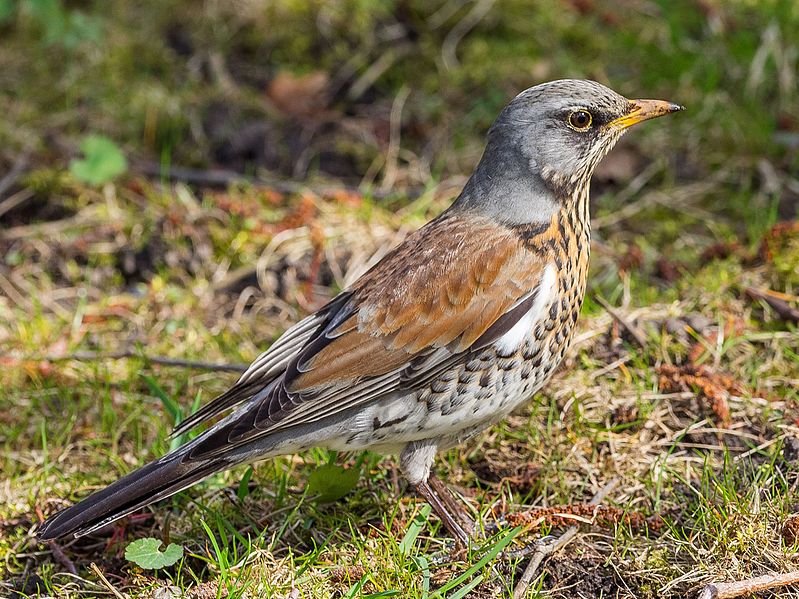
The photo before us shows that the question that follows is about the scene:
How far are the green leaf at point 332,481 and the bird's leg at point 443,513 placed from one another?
0.26m

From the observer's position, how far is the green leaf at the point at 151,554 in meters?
3.61

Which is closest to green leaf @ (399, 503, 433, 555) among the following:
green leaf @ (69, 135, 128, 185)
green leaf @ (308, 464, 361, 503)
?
green leaf @ (308, 464, 361, 503)

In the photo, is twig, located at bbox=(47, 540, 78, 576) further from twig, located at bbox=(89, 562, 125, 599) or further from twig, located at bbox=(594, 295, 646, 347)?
twig, located at bbox=(594, 295, 646, 347)

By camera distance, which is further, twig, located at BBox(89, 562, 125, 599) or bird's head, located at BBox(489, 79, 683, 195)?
bird's head, located at BBox(489, 79, 683, 195)

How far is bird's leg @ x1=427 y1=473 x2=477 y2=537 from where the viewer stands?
3898mm

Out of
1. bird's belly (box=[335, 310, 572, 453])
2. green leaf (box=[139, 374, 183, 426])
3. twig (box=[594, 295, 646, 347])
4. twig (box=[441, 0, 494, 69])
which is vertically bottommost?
green leaf (box=[139, 374, 183, 426])

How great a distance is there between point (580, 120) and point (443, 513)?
1549 millimetres

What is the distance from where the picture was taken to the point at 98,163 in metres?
6.13

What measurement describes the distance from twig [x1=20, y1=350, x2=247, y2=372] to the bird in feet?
2.57

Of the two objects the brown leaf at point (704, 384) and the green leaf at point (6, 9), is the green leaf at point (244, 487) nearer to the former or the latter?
the brown leaf at point (704, 384)

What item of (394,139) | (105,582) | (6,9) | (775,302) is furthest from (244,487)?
(6,9)

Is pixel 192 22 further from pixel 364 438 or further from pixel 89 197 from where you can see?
pixel 364 438

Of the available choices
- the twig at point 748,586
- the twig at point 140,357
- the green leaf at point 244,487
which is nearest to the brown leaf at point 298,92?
the twig at point 140,357

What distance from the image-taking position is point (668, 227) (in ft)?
19.2
